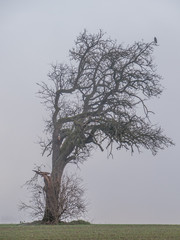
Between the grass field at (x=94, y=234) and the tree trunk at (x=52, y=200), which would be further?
the tree trunk at (x=52, y=200)

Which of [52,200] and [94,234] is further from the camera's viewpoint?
[52,200]

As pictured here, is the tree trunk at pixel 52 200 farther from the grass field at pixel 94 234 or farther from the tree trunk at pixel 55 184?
the grass field at pixel 94 234

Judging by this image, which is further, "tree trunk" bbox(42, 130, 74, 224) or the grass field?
"tree trunk" bbox(42, 130, 74, 224)

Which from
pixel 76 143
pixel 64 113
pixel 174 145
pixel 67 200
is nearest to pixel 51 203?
pixel 67 200

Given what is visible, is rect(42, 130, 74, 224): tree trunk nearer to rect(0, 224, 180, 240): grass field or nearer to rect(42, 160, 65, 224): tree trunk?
rect(42, 160, 65, 224): tree trunk

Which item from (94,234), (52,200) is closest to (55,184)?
(52,200)

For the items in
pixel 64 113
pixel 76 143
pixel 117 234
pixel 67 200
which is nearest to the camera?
pixel 117 234

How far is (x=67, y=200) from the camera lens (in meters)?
25.5

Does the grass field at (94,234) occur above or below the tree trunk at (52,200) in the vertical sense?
below

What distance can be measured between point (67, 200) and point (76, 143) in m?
3.51

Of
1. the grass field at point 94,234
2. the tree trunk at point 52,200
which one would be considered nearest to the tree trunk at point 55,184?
the tree trunk at point 52,200

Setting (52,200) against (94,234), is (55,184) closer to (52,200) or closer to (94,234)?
(52,200)

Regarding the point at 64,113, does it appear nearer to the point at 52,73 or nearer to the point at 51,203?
the point at 52,73

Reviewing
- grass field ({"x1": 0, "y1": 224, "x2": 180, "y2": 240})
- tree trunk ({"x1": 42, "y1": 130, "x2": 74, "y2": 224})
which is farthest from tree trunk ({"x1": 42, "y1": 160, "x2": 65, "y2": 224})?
grass field ({"x1": 0, "y1": 224, "x2": 180, "y2": 240})
